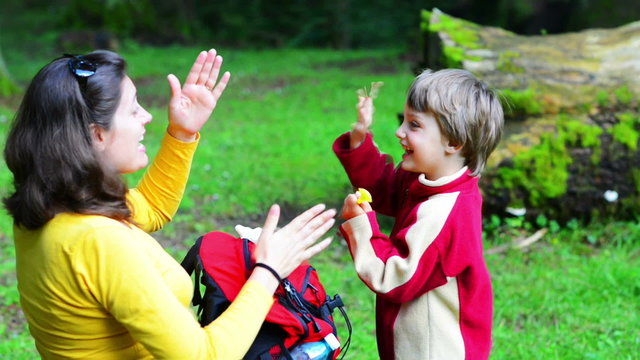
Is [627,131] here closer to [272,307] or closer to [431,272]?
[431,272]

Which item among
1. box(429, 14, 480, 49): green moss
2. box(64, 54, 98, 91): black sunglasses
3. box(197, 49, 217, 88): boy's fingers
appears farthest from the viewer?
box(429, 14, 480, 49): green moss

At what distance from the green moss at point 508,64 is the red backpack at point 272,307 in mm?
3455

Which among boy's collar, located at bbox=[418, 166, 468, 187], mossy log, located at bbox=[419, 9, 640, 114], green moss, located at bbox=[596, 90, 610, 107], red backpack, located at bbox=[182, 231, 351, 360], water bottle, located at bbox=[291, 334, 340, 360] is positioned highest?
boy's collar, located at bbox=[418, 166, 468, 187]

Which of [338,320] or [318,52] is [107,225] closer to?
[338,320]

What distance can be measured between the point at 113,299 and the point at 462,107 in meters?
1.25

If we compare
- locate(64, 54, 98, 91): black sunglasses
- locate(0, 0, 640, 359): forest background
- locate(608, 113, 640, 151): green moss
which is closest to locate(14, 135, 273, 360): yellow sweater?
locate(64, 54, 98, 91): black sunglasses

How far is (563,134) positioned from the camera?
17.4ft

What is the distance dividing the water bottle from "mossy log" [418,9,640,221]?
10.3 ft

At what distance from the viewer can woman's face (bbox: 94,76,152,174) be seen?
225 centimetres

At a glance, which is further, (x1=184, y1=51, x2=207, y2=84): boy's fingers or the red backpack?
(x1=184, y1=51, x2=207, y2=84): boy's fingers

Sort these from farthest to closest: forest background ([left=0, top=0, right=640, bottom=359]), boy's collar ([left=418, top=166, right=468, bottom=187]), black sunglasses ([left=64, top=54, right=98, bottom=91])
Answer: forest background ([left=0, top=0, right=640, bottom=359]) → boy's collar ([left=418, top=166, right=468, bottom=187]) → black sunglasses ([left=64, top=54, right=98, bottom=91])

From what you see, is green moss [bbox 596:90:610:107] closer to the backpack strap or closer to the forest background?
the forest background

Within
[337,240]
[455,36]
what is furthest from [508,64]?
[337,240]

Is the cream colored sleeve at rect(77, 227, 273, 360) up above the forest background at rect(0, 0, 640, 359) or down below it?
above
